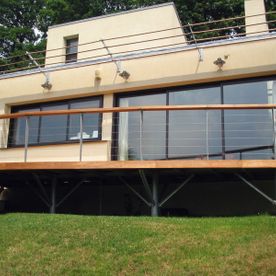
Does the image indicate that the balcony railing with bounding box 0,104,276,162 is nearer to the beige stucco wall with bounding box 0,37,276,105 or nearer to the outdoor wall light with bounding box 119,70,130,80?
the beige stucco wall with bounding box 0,37,276,105

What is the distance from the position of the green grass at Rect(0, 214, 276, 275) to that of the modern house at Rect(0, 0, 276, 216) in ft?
4.88

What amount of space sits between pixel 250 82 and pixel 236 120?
3.49ft

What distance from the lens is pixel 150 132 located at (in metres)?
12.0

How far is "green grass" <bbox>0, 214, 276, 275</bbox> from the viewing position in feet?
20.2

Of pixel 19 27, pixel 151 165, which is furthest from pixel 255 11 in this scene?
pixel 19 27

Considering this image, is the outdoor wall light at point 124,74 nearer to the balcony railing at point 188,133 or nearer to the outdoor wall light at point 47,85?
the balcony railing at point 188,133

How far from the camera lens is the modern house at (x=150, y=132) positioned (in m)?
10.1

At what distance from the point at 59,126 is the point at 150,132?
3.01 metres

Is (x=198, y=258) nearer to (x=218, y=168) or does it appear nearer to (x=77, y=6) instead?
(x=218, y=168)

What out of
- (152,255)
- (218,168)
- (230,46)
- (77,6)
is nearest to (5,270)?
(152,255)

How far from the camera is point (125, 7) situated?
30406mm

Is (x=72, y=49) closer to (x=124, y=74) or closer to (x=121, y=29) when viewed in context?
(x=121, y=29)

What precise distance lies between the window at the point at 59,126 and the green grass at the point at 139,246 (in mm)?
4944

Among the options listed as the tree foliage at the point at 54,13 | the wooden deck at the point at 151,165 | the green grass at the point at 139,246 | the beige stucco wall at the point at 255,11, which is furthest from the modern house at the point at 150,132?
the tree foliage at the point at 54,13
